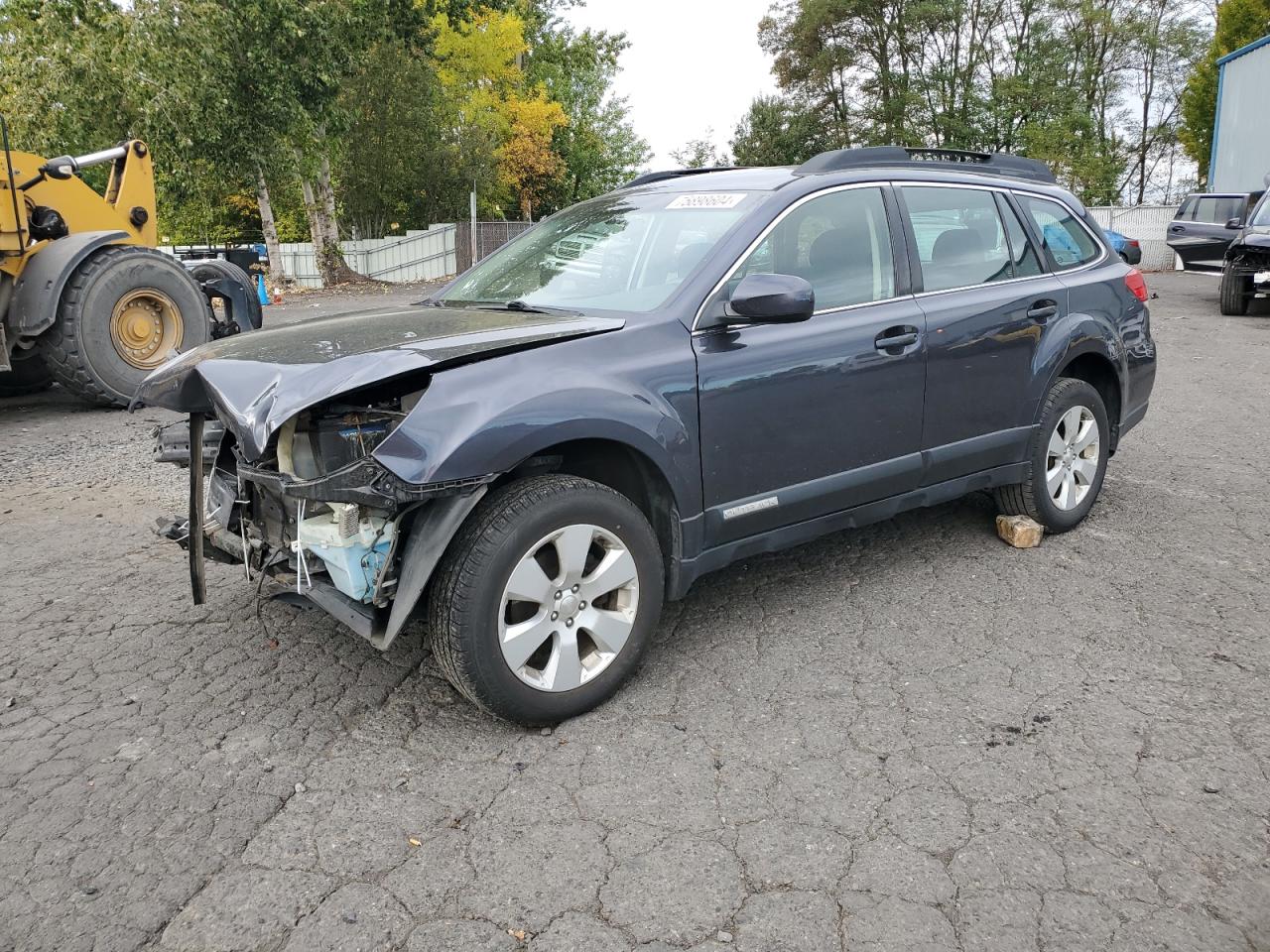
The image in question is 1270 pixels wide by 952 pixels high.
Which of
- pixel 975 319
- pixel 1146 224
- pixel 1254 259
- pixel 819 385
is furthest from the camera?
pixel 1146 224

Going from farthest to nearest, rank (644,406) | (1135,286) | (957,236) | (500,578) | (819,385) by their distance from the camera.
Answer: (1135,286) < (957,236) < (819,385) < (644,406) < (500,578)

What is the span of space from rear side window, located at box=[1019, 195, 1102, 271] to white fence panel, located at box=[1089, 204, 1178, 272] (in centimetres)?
2600

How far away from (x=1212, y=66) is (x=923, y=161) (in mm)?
37883

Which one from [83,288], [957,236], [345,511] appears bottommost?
[345,511]

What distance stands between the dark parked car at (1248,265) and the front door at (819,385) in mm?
12520

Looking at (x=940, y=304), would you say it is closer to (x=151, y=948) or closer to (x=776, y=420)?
(x=776, y=420)

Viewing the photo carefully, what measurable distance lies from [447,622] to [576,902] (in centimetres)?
89

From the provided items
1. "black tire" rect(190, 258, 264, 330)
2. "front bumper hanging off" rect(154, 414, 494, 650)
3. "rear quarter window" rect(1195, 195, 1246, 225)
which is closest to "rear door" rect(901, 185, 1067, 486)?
"front bumper hanging off" rect(154, 414, 494, 650)

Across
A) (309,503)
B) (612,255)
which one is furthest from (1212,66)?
(309,503)

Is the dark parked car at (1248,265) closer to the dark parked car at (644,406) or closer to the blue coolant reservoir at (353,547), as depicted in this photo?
the dark parked car at (644,406)

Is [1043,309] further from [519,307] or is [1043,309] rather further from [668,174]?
→ [519,307]

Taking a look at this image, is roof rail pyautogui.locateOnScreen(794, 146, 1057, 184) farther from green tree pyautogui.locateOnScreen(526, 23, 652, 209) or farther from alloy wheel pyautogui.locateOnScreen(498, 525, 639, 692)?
green tree pyautogui.locateOnScreen(526, 23, 652, 209)

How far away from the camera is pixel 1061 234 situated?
504 cm

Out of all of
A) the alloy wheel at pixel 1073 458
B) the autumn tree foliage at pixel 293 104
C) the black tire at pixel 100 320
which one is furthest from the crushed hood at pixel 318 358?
the autumn tree foliage at pixel 293 104
